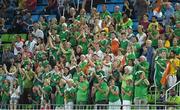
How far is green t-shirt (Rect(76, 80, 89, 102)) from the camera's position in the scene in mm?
24203

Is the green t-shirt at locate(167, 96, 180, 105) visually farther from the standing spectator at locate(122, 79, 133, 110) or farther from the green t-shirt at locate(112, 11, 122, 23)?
the green t-shirt at locate(112, 11, 122, 23)

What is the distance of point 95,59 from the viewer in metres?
25.2

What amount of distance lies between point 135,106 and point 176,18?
556 centimetres

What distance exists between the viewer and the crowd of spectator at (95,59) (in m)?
23.9

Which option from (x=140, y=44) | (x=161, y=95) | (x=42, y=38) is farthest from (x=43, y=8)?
(x=161, y=95)

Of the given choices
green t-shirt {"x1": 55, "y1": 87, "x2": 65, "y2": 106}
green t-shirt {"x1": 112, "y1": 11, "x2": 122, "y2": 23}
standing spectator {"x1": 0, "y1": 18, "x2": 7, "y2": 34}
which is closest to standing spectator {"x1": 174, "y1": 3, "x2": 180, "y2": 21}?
green t-shirt {"x1": 112, "y1": 11, "x2": 122, "y2": 23}

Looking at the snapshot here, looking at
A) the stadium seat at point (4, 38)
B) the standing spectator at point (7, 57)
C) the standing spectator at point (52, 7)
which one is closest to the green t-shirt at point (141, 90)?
the standing spectator at point (7, 57)

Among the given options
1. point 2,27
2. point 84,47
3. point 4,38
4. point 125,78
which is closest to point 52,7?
point 2,27

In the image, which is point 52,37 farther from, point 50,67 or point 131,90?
point 131,90

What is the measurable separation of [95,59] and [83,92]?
4.67 ft

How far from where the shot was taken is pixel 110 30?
87.2 ft

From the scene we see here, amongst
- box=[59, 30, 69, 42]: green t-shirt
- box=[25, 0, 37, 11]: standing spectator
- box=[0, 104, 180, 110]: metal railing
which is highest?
box=[25, 0, 37, 11]: standing spectator

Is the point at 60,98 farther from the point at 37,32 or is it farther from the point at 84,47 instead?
the point at 37,32

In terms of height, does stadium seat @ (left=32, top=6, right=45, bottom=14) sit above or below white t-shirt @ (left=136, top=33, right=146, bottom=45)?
above
